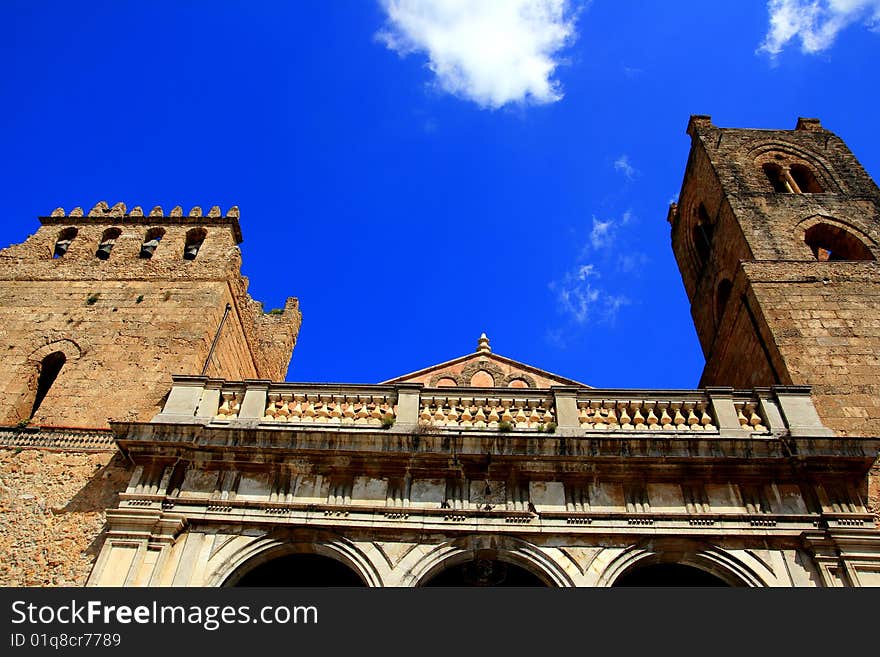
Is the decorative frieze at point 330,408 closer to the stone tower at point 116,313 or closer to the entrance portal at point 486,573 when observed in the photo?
the entrance portal at point 486,573

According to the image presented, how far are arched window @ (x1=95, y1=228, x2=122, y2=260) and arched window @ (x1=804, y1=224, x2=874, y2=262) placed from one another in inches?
554

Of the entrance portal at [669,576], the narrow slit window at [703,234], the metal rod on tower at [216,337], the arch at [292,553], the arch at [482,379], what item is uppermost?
the narrow slit window at [703,234]

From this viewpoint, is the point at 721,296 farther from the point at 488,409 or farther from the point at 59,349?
the point at 59,349

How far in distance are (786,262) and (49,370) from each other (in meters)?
13.3

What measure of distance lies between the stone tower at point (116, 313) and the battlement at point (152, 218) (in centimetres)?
2

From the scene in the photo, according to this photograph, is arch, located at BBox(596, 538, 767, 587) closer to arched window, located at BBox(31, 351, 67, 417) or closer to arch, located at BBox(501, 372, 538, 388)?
arch, located at BBox(501, 372, 538, 388)

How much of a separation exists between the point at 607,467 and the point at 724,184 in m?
9.49

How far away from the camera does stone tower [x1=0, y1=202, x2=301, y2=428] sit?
1113cm

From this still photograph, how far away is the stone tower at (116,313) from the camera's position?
11.1m

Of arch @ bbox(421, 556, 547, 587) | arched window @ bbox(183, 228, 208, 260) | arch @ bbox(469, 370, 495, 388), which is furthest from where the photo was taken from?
arch @ bbox(469, 370, 495, 388)

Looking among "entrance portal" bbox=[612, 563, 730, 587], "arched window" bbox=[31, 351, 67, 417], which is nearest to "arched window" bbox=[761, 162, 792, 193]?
"entrance portal" bbox=[612, 563, 730, 587]

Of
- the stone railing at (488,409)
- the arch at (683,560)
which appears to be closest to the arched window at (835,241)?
the stone railing at (488,409)

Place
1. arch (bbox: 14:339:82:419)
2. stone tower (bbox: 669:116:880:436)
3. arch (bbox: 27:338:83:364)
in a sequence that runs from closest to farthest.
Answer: stone tower (bbox: 669:116:880:436) → arch (bbox: 14:339:82:419) → arch (bbox: 27:338:83:364)

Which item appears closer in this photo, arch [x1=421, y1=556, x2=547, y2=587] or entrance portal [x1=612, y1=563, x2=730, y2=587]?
arch [x1=421, y1=556, x2=547, y2=587]
